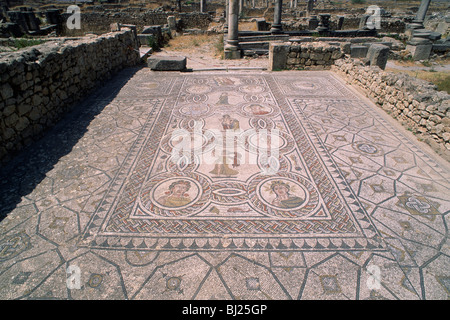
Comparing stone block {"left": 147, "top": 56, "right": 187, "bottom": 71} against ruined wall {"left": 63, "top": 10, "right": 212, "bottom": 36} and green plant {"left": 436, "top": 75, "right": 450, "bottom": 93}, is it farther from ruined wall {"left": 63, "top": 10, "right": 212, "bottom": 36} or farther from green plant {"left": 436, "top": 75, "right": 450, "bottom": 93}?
ruined wall {"left": 63, "top": 10, "right": 212, "bottom": 36}

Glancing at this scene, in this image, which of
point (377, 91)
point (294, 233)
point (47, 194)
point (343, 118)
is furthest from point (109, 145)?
point (377, 91)

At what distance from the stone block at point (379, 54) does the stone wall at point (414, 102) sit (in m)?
1.28

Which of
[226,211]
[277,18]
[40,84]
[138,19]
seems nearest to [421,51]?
[277,18]

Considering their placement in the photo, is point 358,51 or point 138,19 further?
point 138,19

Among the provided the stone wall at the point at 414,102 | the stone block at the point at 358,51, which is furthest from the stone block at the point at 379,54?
the stone wall at the point at 414,102

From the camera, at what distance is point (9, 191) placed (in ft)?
9.55

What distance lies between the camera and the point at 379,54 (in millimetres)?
6629

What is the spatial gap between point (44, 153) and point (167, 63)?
4815mm

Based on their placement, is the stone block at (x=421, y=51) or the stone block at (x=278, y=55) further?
the stone block at (x=421, y=51)

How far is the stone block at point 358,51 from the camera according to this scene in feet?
24.0

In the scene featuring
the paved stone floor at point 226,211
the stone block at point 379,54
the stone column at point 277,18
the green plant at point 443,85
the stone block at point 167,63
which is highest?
the stone column at point 277,18

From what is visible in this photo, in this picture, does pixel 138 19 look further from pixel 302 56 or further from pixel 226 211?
pixel 226 211

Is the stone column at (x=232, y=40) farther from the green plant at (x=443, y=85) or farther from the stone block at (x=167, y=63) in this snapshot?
the green plant at (x=443, y=85)

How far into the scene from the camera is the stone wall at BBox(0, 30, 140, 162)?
135 inches
